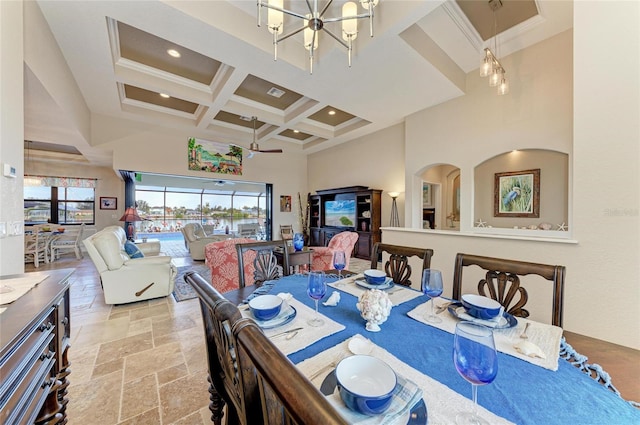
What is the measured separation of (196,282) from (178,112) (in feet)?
19.0

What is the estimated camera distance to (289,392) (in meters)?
0.39

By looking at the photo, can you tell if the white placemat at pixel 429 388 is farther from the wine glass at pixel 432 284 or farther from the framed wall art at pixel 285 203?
the framed wall art at pixel 285 203

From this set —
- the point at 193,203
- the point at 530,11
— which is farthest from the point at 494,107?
the point at 193,203

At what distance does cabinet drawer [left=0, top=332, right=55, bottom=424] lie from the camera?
2.27 feet

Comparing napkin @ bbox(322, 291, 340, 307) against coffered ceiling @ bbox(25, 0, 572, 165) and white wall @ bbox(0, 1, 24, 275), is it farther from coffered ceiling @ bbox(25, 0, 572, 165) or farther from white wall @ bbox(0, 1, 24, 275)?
coffered ceiling @ bbox(25, 0, 572, 165)

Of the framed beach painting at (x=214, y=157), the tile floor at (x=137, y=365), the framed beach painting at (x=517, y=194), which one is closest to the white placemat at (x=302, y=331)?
the tile floor at (x=137, y=365)

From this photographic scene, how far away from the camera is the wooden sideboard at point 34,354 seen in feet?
2.30

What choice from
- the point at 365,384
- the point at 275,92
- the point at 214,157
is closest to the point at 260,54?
the point at 275,92

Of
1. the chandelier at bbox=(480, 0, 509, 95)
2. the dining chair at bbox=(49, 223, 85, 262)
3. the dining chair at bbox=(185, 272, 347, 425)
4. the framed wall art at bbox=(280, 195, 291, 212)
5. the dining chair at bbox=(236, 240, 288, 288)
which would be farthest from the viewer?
the framed wall art at bbox=(280, 195, 291, 212)

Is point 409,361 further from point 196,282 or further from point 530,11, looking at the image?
point 530,11

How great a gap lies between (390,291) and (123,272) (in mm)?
3459

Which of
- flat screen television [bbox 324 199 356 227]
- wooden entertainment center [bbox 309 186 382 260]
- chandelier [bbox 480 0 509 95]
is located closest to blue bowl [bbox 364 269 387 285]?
chandelier [bbox 480 0 509 95]

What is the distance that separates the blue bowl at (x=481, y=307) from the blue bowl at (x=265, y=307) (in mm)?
899

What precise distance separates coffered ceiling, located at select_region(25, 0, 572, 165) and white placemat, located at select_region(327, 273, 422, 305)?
252cm
